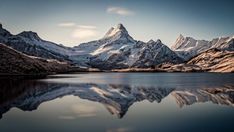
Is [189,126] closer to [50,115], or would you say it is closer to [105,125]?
[105,125]

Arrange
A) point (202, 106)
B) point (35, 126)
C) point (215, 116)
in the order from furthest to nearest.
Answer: point (202, 106) → point (215, 116) → point (35, 126)

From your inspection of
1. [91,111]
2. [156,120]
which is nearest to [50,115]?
[91,111]

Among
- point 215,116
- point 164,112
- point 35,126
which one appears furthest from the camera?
point 164,112

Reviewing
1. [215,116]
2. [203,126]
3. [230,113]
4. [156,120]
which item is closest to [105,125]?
[156,120]

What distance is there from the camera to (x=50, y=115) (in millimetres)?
62094

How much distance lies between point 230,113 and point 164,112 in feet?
43.1

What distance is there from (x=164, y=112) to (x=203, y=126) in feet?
55.3

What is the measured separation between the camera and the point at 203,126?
4903 cm

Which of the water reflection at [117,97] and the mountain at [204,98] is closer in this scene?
the water reflection at [117,97]

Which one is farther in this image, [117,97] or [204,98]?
[117,97]

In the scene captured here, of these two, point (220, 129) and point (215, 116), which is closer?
point (220, 129)

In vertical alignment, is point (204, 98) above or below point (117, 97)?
above

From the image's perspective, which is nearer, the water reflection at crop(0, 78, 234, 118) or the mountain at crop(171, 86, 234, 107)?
the water reflection at crop(0, 78, 234, 118)

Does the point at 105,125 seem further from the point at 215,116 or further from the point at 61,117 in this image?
the point at 215,116
